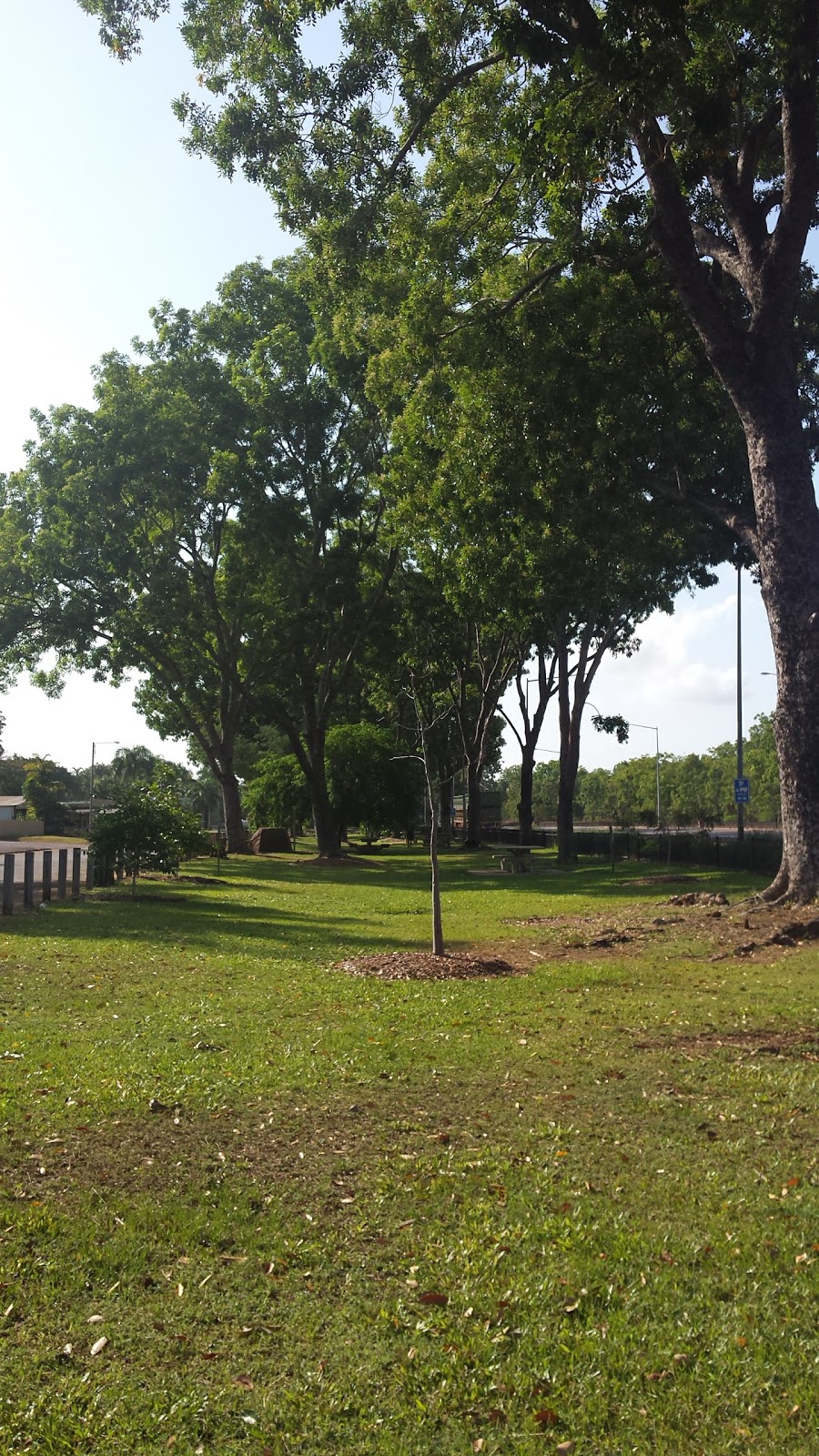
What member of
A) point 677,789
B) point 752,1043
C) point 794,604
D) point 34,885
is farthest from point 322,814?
point 677,789

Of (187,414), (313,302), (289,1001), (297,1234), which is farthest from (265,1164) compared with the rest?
(187,414)

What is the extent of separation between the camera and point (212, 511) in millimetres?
41625

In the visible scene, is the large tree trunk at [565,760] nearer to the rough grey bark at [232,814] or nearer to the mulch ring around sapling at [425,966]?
the rough grey bark at [232,814]

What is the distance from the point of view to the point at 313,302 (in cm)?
2475

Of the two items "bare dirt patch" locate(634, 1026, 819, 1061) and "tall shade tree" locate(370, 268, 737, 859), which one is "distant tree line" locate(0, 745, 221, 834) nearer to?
"tall shade tree" locate(370, 268, 737, 859)

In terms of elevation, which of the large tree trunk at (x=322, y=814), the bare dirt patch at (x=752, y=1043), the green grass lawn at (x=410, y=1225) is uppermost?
the large tree trunk at (x=322, y=814)

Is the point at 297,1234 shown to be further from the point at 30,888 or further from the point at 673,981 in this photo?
the point at 30,888

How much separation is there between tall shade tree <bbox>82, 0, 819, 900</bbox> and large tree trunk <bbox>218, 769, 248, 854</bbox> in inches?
1236

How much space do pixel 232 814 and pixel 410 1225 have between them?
42684mm

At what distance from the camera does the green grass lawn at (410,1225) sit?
3887 mm

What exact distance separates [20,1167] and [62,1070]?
2.16 metres

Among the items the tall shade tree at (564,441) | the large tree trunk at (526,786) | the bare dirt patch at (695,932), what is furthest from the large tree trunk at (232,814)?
the bare dirt patch at (695,932)

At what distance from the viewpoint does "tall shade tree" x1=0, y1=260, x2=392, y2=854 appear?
38.6 m

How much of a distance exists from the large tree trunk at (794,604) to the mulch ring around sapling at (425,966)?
4798mm
